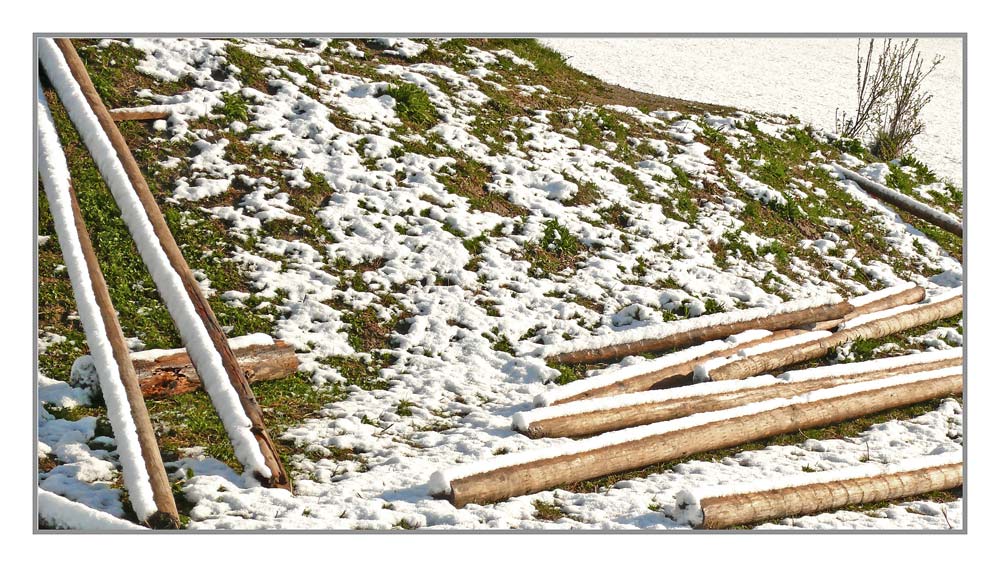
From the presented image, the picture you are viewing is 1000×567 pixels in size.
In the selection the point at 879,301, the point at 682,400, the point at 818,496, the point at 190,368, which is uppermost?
the point at 190,368

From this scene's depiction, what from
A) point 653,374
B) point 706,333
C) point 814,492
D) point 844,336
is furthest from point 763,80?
point 814,492

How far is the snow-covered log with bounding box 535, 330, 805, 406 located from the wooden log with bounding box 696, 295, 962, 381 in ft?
0.64

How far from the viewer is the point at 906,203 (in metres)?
10.9

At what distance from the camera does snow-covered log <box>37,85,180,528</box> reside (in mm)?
4152

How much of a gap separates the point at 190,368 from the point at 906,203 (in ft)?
29.5

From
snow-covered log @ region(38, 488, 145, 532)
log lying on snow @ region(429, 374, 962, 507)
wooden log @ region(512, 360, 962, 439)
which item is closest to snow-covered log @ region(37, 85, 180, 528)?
snow-covered log @ region(38, 488, 145, 532)

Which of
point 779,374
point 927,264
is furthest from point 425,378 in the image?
point 927,264

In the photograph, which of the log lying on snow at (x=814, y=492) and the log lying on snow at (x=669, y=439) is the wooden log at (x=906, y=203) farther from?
the log lying on snow at (x=814, y=492)

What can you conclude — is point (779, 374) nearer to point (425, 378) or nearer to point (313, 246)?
point (425, 378)

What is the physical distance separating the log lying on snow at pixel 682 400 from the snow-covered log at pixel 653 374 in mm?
248

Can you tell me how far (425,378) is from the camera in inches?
252

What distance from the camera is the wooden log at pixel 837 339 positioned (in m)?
6.54

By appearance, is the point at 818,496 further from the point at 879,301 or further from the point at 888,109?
the point at 888,109

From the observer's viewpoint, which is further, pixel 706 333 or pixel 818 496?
pixel 706 333
